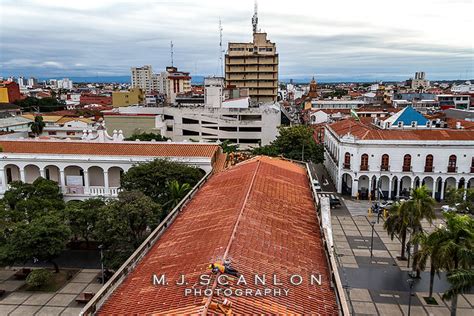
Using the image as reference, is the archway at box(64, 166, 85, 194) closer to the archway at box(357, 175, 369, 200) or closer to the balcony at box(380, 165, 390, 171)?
the archway at box(357, 175, 369, 200)

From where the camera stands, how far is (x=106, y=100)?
176125 millimetres

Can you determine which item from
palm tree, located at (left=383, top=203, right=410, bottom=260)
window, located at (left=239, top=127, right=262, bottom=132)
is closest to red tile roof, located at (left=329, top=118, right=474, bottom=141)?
palm tree, located at (left=383, top=203, right=410, bottom=260)

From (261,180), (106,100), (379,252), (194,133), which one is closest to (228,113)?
(194,133)

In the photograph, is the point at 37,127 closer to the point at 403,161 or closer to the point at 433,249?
the point at 403,161

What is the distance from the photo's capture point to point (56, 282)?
103 ft

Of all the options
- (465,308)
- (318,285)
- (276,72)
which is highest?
(276,72)

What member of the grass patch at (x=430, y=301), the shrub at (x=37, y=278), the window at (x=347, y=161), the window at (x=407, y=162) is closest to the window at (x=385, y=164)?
the window at (x=407, y=162)

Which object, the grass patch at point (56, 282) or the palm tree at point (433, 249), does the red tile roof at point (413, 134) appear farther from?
the grass patch at point (56, 282)

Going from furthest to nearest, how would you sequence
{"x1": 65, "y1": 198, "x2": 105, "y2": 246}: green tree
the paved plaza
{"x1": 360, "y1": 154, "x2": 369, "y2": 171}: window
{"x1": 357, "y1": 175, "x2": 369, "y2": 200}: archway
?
{"x1": 357, "y1": 175, "x2": 369, "y2": 200}: archway, {"x1": 360, "y1": 154, "x2": 369, "y2": 171}: window, {"x1": 65, "y1": 198, "x2": 105, "y2": 246}: green tree, the paved plaza

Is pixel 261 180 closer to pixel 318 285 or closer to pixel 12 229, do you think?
pixel 318 285

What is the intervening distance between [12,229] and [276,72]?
95676 mm

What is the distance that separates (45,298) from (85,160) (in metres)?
17.8

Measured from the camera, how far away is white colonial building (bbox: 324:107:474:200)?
173ft

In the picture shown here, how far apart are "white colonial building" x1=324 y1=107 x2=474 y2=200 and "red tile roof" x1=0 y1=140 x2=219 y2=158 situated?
63.0 ft
